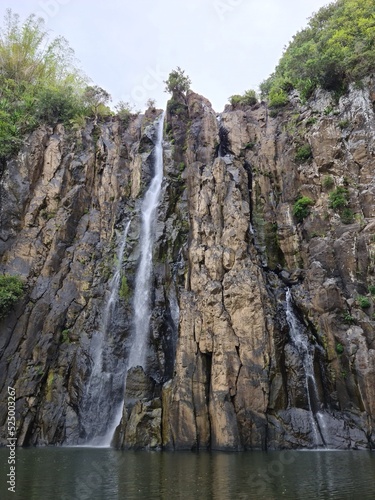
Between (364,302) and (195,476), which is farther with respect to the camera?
(364,302)

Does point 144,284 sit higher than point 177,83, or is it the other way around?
point 177,83

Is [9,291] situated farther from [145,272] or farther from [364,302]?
[364,302]

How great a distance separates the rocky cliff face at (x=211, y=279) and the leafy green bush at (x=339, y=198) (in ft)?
0.47

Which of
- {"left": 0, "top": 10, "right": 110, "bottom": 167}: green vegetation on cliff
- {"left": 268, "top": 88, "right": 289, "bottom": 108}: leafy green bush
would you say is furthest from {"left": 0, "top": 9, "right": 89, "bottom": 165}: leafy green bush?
{"left": 268, "top": 88, "right": 289, "bottom": 108}: leafy green bush

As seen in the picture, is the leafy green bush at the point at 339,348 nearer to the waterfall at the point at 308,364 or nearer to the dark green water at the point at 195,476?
the waterfall at the point at 308,364

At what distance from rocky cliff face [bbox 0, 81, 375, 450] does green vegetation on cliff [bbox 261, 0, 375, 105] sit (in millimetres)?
1685

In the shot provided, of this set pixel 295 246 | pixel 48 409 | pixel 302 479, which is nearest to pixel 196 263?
pixel 295 246

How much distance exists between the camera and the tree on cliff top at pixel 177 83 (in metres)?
45.4

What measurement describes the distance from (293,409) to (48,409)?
51.5ft

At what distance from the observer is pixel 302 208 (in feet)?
103

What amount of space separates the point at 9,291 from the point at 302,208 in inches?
910

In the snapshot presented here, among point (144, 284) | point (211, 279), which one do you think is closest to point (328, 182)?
point (211, 279)

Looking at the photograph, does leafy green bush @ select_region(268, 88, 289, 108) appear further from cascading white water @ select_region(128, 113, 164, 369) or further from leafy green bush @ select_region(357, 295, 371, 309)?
leafy green bush @ select_region(357, 295, 371, 309)

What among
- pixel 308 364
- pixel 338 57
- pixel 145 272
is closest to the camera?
pixel 308 364
